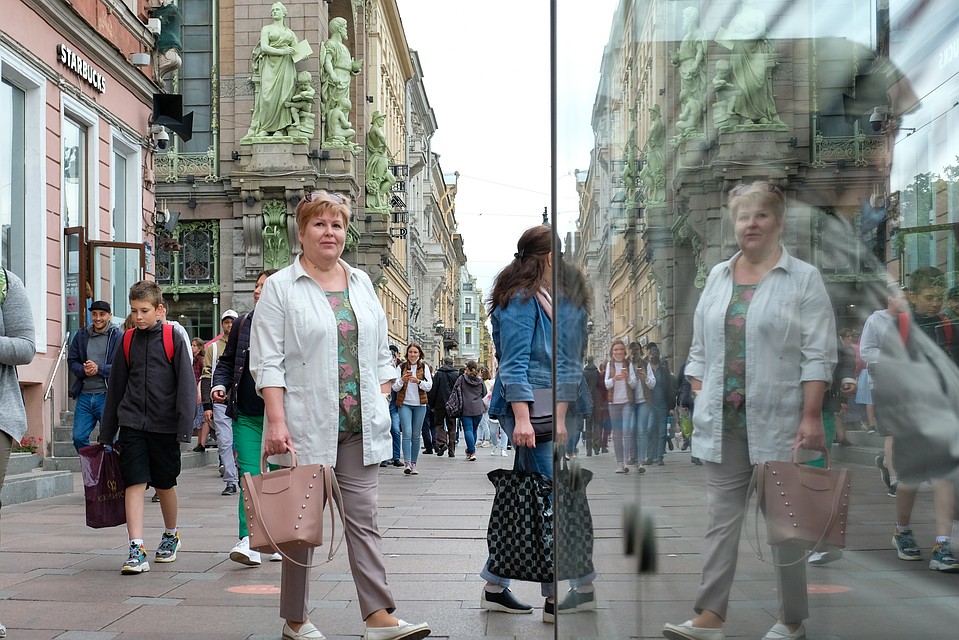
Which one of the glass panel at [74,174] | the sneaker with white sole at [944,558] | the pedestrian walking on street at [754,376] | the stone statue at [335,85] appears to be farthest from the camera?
the stone statue at [335,85]

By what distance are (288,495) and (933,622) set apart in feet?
10.5

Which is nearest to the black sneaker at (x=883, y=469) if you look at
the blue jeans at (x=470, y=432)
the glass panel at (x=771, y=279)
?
the glass panel at (x=771, y=279)

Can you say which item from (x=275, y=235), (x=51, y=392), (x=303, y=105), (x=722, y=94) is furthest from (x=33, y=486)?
(x=303, y=105)

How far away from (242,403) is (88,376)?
205 inches

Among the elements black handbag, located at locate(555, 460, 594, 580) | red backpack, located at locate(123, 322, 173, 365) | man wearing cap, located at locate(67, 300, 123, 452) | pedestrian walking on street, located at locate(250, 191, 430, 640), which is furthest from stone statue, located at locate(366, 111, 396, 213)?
black handbag, located at locate(555, 460, 594, 580)

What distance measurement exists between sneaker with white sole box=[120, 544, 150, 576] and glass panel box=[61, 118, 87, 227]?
944 cm

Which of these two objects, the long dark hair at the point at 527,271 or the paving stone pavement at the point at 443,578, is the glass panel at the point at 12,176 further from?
the long dark hair at the point at 527,271

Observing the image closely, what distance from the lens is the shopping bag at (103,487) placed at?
245 inches

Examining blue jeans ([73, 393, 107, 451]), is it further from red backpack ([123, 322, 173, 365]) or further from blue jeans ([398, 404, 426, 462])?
blue jeans ([398, 404, 426, 462])

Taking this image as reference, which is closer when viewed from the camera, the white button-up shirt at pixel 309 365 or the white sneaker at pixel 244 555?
the white button-up shirt at pixel 309 365

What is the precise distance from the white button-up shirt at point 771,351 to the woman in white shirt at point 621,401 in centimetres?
36

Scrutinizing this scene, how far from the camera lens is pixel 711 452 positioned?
1421 millimetres

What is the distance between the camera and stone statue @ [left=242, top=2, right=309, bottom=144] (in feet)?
94.6

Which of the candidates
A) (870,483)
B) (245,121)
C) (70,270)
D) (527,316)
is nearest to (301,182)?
(245,121)
